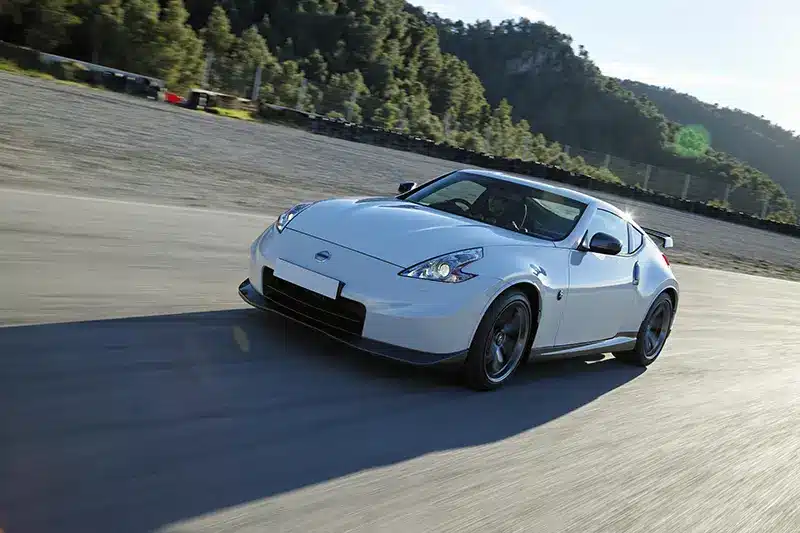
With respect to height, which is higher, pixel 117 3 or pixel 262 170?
pixel 117 3

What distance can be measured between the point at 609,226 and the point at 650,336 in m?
1.25

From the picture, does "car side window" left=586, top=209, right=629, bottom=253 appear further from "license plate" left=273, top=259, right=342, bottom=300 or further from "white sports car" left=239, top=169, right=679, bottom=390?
"license plate" left=273, top=259, right=342, bottom=300

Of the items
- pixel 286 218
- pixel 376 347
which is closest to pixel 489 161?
pixel 286 218

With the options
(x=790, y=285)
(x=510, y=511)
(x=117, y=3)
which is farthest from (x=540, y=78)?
(x=510, y=511)

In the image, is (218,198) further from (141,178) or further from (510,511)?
(510,511)

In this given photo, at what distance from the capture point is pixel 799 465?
5.58 m

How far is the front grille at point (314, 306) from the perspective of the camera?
16.6 feet

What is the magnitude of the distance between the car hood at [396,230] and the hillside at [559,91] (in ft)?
300

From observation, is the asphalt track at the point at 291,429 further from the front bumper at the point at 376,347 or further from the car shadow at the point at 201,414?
the front bumper at the point at 376,347

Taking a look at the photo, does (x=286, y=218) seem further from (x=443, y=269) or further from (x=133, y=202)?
(x=133, y=202)

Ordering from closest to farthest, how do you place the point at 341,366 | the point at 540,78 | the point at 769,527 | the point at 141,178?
1. the point at 769,527
2. the point at 341,366
3. the point at 141,178
4. the point at 540,78

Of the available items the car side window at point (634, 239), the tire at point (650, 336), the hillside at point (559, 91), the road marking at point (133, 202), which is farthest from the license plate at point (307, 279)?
the hillside at point (559, 91)

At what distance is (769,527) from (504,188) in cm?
296

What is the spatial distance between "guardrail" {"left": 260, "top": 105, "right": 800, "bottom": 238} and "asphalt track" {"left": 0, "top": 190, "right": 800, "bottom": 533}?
25008 millimetres
